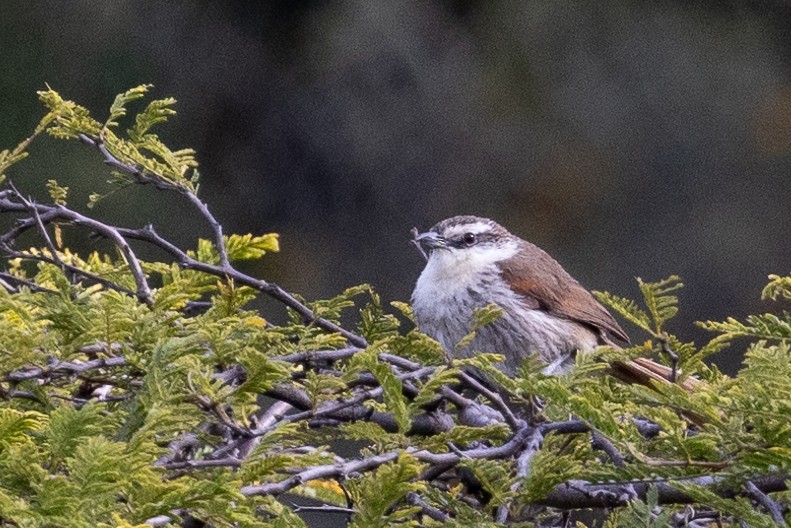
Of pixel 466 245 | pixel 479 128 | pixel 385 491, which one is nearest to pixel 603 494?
pixel 385 491

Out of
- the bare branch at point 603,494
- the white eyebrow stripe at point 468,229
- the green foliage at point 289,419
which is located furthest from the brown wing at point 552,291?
the bare branch at point 603,494

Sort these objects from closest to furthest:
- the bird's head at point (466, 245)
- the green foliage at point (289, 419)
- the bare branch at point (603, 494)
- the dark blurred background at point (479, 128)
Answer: the green foliage at point (289, 419) → the bare branch at point (603, 494) → the bird's head at point (466, 245) → the dark blurred background at point (479, 128)

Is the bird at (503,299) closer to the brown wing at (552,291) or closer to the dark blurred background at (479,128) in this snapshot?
the brown wing at (552,291)

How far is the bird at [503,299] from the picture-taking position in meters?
4.17

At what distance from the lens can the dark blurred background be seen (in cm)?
854

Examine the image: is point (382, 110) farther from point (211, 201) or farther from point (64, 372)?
point (64, 372)

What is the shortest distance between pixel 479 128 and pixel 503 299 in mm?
4582

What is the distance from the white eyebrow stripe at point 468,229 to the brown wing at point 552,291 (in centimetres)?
15

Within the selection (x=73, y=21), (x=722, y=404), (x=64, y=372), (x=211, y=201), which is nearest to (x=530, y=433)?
(x=722, y=404)

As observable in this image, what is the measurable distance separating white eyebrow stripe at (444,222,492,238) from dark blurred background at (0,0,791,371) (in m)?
3.80

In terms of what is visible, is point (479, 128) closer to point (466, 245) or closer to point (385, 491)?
point (466, 245)

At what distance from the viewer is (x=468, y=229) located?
180 inches

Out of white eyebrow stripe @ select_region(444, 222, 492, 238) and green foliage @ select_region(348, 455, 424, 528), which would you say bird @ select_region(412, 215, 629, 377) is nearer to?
white eyebrow stripe @ select_region(444, 222, 492, 238)

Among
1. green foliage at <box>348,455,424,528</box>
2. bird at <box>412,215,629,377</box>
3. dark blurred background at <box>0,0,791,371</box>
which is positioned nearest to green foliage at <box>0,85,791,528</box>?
green foliage at <box>348,455,424,528</box>
